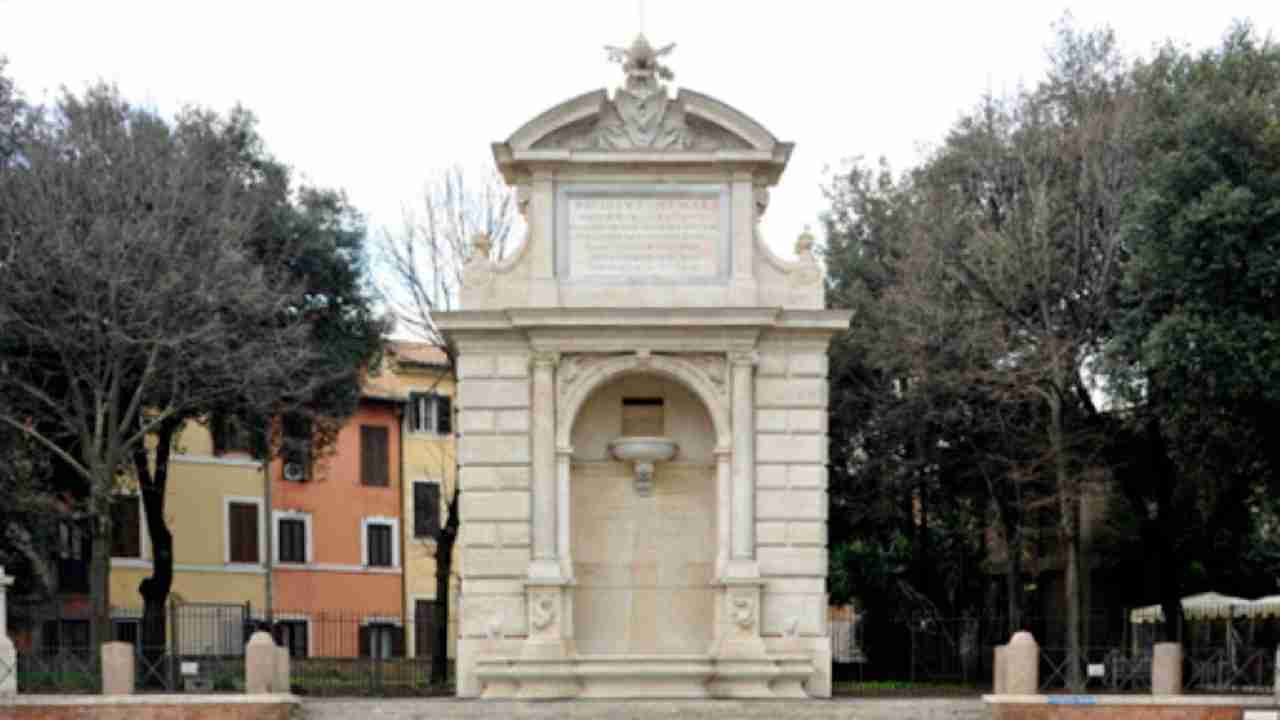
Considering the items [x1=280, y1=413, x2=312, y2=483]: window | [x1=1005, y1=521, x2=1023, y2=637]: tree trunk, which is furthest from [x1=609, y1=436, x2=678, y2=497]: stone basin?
[x1=280, y1=413, x2=312, y2=483]: window

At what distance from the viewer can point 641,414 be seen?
31.8 m

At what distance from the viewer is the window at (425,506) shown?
198 ft

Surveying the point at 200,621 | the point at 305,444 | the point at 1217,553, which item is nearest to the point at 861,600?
the point at 1217,553

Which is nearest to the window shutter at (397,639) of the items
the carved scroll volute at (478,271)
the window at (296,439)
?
the window at (296,439)

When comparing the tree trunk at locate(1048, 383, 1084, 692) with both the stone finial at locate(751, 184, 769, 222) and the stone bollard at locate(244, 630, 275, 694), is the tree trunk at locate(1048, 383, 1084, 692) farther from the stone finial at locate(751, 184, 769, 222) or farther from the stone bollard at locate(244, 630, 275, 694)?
the stone bollard at locate(244, 630, 275, 694)

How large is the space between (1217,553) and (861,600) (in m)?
8.22

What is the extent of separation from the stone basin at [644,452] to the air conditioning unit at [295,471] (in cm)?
1794

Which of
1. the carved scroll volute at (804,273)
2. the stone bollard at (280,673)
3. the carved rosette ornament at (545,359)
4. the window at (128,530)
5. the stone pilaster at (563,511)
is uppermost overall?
the carved scroll volute at (804,273)

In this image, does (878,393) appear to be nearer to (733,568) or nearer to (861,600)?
(861,600)

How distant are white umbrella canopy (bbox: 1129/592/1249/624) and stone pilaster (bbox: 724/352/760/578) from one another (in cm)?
1477

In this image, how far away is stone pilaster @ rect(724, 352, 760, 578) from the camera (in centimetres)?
3053

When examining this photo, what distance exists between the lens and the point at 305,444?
148 feet

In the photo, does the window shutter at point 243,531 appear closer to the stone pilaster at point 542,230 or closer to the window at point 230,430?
the window at point 230,430

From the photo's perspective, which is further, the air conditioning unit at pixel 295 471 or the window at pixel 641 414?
the air conditioning unit at pixel 295 471
